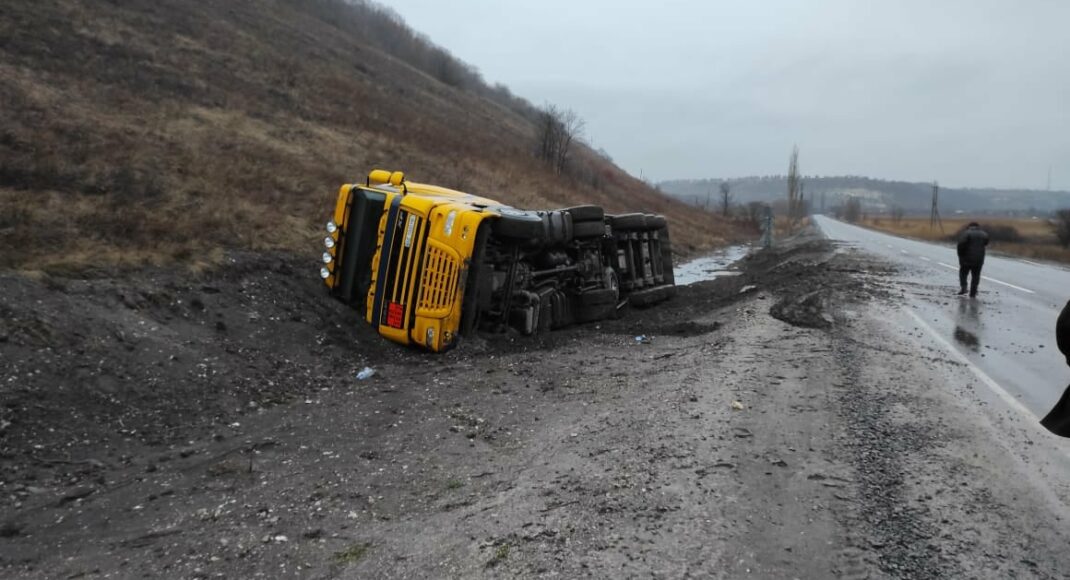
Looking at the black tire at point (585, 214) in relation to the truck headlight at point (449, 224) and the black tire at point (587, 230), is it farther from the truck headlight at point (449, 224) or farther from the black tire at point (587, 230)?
the truck headlight at point (449, 224)

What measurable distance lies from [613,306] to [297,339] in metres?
4.41

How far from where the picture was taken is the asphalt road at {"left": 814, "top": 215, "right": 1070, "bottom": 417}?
6586mm

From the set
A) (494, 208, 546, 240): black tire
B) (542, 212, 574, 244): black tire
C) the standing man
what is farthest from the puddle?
(494, 208, 546, 240): black tire

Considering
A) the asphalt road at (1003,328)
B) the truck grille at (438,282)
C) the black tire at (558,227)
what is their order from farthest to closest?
the black tire at (558,227) → the truck grille at (438,282) → the asphalt road at (1003,328)

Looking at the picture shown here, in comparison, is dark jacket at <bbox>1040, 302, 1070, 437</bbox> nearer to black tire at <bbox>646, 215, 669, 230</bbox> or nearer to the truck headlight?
the truck headlight

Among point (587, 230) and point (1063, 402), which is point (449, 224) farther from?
point (1063, 402)

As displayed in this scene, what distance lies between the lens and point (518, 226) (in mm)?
8039

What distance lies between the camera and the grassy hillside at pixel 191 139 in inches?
362

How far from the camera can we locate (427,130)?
31594 millimetres

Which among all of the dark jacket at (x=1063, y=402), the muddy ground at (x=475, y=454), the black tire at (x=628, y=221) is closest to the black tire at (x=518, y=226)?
the muddy ground at (x=475, y=454)

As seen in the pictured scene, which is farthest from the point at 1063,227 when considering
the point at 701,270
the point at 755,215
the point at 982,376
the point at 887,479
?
the point at 887,479

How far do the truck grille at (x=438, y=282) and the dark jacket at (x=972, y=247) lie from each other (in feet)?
34.0

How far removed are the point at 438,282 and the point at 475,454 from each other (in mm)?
3217

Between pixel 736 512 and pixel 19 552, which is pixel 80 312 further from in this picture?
pixel 736 512
